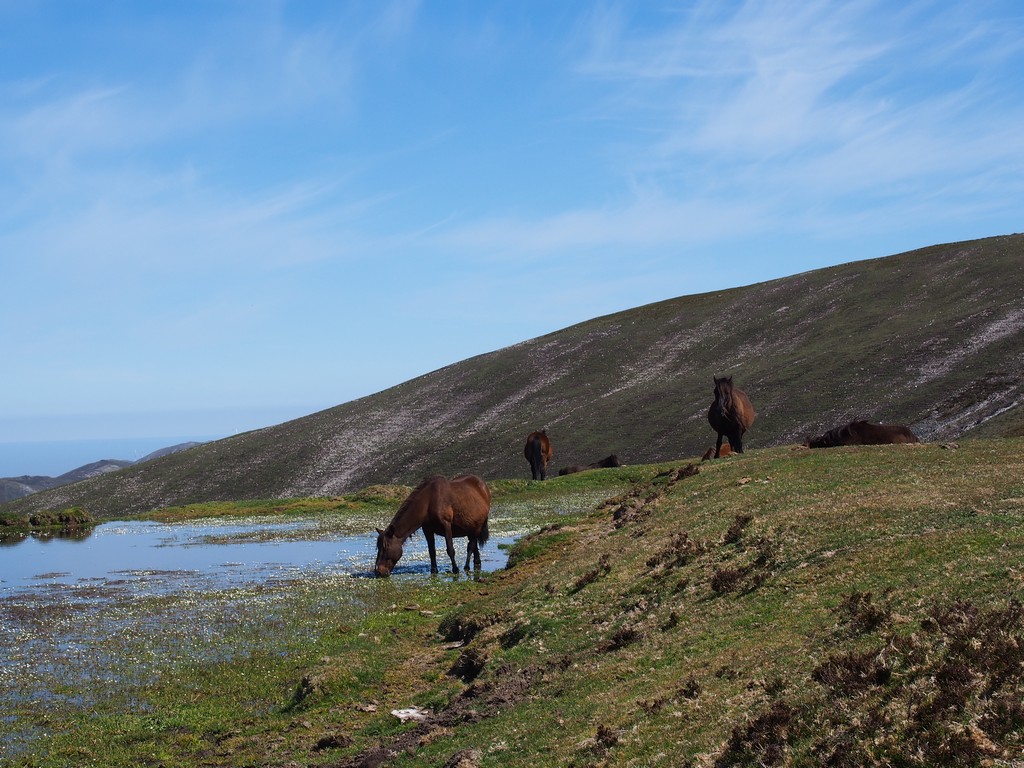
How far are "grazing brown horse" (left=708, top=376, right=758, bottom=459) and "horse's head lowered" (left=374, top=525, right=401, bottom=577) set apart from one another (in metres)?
19.2

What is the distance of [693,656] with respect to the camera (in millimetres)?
14500

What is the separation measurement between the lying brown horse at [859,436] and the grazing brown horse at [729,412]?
16.9 ft

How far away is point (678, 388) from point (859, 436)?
204 ft

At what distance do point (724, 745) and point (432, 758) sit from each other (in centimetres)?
546

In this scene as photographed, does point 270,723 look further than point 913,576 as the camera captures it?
Yes

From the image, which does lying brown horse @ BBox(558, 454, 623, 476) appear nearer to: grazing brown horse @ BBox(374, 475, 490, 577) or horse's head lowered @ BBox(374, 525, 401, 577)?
grazing brown horse @ BBox(374, 475, 490, 577)

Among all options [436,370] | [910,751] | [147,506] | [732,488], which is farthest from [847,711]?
[436,370]

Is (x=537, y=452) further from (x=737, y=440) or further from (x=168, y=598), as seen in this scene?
(x=168, y=598)

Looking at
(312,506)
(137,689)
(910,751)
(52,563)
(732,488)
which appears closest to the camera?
(910,751)

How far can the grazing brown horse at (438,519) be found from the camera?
3319 cm

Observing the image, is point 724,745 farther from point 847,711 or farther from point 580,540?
point 580,540

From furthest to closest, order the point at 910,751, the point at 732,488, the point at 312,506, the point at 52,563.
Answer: the point at 312,506, the point at 52,563, the point at 732,488, the point at 910,751

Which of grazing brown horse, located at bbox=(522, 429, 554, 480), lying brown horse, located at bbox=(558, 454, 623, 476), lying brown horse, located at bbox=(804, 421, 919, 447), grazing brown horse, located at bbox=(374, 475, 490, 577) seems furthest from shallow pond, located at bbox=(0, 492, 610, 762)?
grazing brown horse, located at bbox=(522, 429, 554, 480)

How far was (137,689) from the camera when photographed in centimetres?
1898
